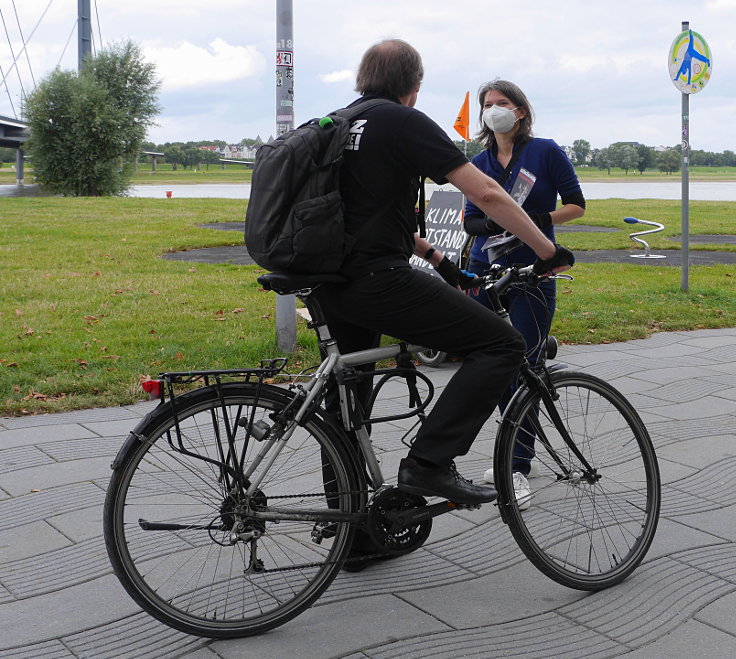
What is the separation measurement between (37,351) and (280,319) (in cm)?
A: 184

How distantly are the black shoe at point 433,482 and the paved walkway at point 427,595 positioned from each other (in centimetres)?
40

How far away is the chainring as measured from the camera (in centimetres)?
321

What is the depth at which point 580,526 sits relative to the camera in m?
3.90

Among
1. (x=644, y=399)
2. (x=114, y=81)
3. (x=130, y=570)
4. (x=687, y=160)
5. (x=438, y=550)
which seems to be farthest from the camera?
(x=114, y=81)

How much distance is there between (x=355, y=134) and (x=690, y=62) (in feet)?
27.7

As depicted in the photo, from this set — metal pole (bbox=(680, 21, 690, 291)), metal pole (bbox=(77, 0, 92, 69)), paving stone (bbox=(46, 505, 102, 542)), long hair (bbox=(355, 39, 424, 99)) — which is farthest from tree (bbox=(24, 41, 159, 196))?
long hair (bbox=(355, 39, 424, 99))

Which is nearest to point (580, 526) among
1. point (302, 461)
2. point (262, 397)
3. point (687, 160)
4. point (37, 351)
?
point (302, 461)

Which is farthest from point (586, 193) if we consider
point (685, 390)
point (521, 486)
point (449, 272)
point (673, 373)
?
point (449, 272)

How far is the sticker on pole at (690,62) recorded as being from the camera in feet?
33.8

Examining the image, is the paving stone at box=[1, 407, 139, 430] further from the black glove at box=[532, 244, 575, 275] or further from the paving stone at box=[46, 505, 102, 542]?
the black glove at box=[532, 244, 575, 275]

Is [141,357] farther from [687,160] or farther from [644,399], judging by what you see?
[687,160]

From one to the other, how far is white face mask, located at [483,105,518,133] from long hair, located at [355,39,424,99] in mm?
1163

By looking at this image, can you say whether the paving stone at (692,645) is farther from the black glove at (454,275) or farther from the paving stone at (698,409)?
the paving stone at (698,409)

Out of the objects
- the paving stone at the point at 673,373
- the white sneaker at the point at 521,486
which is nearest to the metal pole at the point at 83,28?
the paving stone at the point at 673,373
